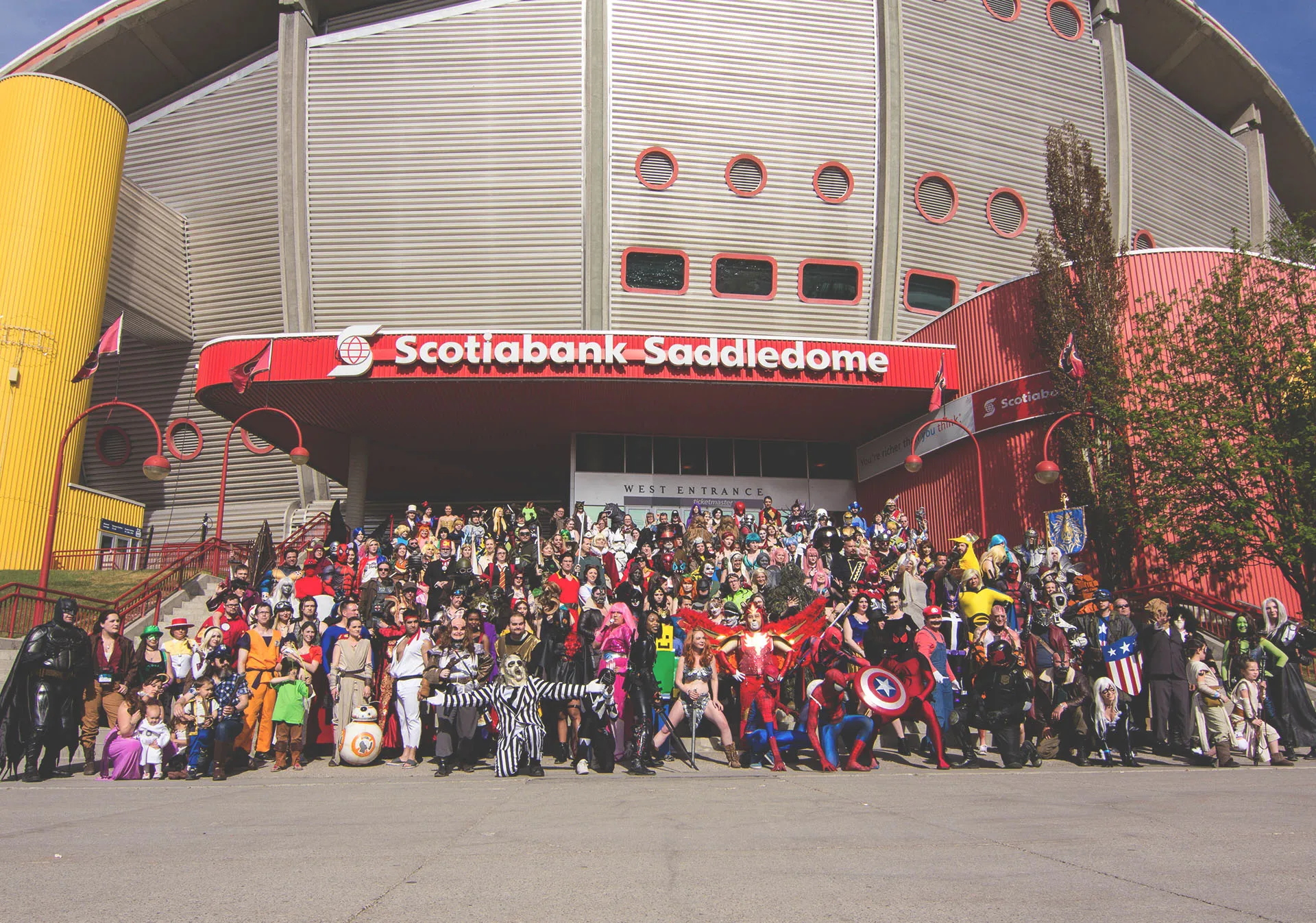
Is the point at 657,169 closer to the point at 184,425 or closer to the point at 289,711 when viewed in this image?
the point at 184,425

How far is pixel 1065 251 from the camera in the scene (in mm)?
24141

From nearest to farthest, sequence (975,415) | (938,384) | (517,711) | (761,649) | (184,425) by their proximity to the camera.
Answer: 1. (517,711)
2. (761,649)
3. (975,415)
4. (938,384)
5. (184,425)

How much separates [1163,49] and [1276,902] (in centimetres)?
4085

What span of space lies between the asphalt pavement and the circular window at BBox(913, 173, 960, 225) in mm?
25686

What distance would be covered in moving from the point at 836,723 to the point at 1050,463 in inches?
439

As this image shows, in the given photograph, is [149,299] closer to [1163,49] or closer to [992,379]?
[992,379]

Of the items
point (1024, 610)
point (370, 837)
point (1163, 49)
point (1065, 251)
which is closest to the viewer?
point (370, 837)

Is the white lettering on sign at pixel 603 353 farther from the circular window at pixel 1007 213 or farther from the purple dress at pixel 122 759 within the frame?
the purple dress at pixel 122 759

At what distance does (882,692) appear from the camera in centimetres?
1050

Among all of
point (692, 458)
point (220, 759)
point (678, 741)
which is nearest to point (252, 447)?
point (692, 458)

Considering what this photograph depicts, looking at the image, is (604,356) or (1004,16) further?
(1004,16)

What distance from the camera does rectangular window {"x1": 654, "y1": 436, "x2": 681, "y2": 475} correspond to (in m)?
29.6

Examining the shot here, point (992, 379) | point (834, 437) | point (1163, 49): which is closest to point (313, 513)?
point (834, 437)

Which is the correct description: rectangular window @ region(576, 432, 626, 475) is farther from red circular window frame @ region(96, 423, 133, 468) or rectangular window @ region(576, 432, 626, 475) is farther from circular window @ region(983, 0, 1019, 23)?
circular window @ region(983, 0, 1019, 23)
